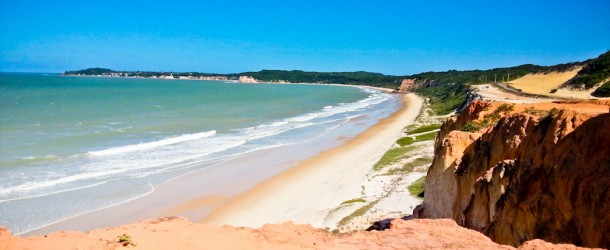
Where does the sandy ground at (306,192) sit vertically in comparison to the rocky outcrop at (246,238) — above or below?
below

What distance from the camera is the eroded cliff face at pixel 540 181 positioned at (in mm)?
7426

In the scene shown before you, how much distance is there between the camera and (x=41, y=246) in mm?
5941

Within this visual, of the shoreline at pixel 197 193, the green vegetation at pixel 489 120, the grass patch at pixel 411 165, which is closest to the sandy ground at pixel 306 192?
the shoreline at pixel 197 193

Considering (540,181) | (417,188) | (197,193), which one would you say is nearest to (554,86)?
(417,188)

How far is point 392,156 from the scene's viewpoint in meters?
29.7

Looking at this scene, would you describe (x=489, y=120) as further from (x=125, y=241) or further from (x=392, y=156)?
(x=125, y=241)

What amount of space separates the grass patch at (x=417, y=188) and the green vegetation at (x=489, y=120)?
3.65 metres

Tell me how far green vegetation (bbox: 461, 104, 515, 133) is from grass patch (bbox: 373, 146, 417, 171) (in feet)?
32.6

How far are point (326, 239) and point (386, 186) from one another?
1531cm

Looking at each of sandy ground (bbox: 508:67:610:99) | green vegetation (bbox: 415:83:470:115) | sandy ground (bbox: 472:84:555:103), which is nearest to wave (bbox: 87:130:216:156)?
sandy ground (bbox: 472:84:555:103)

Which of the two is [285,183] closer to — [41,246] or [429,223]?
[429,223]

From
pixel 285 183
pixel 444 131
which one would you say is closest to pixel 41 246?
pixel 444 131

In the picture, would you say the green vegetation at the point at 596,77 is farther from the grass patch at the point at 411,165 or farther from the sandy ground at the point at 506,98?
the grass patch at the point at 411,165

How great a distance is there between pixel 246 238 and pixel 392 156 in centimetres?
2380
